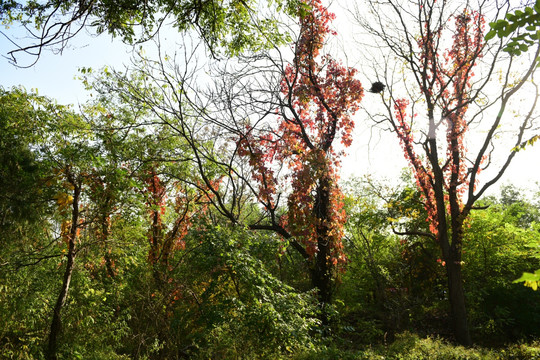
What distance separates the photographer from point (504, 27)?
180 cm

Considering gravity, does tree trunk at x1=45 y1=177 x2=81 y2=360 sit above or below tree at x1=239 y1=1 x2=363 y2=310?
below

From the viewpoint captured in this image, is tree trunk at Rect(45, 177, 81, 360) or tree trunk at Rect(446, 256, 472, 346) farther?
tree trunk at Rect(446, 256, 472, 346)

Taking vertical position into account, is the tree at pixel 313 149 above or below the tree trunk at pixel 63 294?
above

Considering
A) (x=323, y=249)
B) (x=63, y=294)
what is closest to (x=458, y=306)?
(x=323, y=249)

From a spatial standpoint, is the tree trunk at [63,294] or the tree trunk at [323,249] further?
the tree trunk at [323,249]

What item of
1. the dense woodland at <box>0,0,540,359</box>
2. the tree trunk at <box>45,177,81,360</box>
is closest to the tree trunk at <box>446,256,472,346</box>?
the dense woodland at <box>0,0,540,359</box>

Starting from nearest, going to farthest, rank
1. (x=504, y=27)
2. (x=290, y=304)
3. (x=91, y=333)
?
(x=504, y=27) < (x=290, y=304) < (x=91, y=333)

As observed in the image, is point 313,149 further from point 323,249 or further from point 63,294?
point 63,294

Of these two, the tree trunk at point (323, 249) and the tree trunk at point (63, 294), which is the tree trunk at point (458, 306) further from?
the tree trunk at point (63, 294)

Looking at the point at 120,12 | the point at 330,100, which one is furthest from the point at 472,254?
the point at 120,12

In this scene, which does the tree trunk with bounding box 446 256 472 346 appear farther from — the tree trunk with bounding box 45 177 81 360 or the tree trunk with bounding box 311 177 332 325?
the tree trunk with bounding box 45 177 81 360

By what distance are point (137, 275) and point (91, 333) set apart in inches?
80.6

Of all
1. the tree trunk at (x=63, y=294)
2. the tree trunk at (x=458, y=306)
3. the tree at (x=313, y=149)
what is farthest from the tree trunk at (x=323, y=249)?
the tree trunk at (x=63, y=294)

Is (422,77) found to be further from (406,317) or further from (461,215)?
(406,317)
